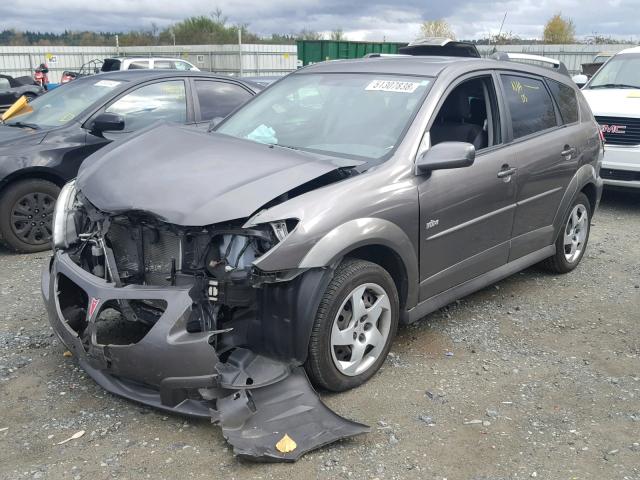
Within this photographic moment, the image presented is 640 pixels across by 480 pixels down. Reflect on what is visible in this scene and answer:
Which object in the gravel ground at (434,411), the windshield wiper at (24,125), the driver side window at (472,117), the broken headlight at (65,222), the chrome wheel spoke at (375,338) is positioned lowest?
the gravel ground at (434,411)

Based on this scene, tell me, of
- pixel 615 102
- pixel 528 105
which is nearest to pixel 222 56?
pixel 615 102

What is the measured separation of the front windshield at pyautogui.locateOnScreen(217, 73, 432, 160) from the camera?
3.95 meters

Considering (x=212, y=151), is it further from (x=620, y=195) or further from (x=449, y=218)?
(x=620, y=195)

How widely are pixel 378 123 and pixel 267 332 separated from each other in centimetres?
160

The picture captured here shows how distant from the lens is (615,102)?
27.8ft

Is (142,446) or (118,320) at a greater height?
(118,320)

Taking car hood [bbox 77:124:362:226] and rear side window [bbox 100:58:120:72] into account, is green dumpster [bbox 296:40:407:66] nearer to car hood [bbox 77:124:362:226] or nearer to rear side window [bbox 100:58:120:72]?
rear side window [bbox 100:58:120:72]

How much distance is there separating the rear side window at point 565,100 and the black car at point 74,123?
10.9 feet

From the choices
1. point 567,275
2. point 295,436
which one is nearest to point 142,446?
point 295,436

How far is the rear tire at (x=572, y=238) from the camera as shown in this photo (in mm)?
5441

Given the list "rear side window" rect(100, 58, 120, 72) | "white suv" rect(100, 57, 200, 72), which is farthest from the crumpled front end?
"white suv" rect(100, 57, 200, 72)

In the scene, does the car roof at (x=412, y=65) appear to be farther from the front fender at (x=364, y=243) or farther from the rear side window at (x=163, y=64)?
the rear side window at (x=163, y=64)

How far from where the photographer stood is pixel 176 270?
10.7 ft

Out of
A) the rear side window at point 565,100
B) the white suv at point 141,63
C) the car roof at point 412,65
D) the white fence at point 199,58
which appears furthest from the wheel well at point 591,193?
the white fence at point 199,58
